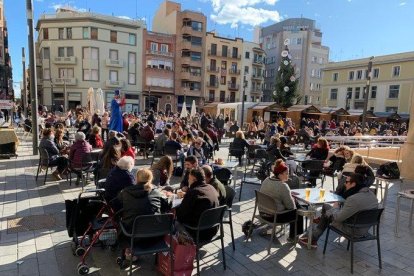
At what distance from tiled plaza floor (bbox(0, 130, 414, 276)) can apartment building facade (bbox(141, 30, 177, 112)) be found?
36.8m

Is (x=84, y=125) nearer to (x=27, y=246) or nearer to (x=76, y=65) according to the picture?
(x=27, y=246)

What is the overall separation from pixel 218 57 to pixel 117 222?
47367mm

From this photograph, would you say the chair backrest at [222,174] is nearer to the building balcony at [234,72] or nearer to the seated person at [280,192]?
the seated person at [280,192]

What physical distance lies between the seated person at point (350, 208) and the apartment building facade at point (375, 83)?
34.7 meters

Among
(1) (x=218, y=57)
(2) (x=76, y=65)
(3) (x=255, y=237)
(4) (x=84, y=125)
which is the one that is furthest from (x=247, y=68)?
(3) (x=255, y=237)

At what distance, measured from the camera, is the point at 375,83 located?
143ft

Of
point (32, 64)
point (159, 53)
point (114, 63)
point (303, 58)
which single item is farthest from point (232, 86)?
point (32, 64)

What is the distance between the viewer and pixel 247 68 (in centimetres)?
5316

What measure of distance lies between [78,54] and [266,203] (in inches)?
1570

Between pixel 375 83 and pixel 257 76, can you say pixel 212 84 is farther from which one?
pixel 375 83

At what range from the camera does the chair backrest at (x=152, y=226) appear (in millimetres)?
3446

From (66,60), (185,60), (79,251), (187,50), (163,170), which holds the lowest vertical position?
(79,251)

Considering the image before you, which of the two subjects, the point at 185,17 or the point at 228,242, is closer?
the point at 228,242

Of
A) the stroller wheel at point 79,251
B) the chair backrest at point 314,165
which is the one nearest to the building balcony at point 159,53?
the chair backrest at point 314,165
